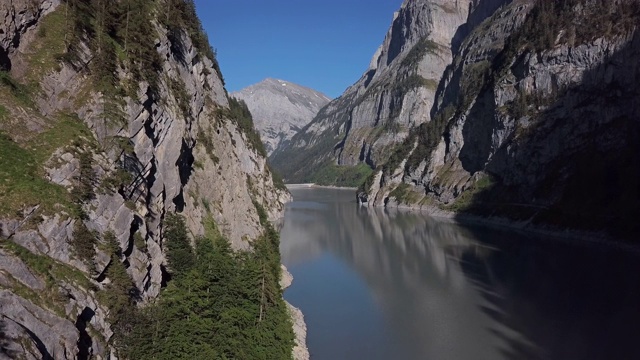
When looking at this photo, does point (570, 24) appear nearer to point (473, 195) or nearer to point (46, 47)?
point (473, 195)

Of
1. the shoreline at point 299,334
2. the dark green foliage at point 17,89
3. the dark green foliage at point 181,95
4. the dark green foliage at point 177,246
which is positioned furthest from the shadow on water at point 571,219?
the dark green foliage at point 17,89

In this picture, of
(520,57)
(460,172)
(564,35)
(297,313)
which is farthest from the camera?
(460,172)

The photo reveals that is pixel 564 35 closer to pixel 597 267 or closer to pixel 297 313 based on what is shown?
pixel 597 267

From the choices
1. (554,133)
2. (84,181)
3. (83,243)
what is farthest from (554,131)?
(83,243)

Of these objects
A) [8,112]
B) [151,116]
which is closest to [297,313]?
[151,116]

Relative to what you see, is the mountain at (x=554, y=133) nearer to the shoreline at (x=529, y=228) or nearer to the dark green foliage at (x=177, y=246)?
the shoreline at (x=529, y=228)

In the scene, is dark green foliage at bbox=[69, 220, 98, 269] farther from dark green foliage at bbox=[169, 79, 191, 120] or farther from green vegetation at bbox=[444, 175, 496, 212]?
green vegetation at bbox=[444, 175, 496, 212]
